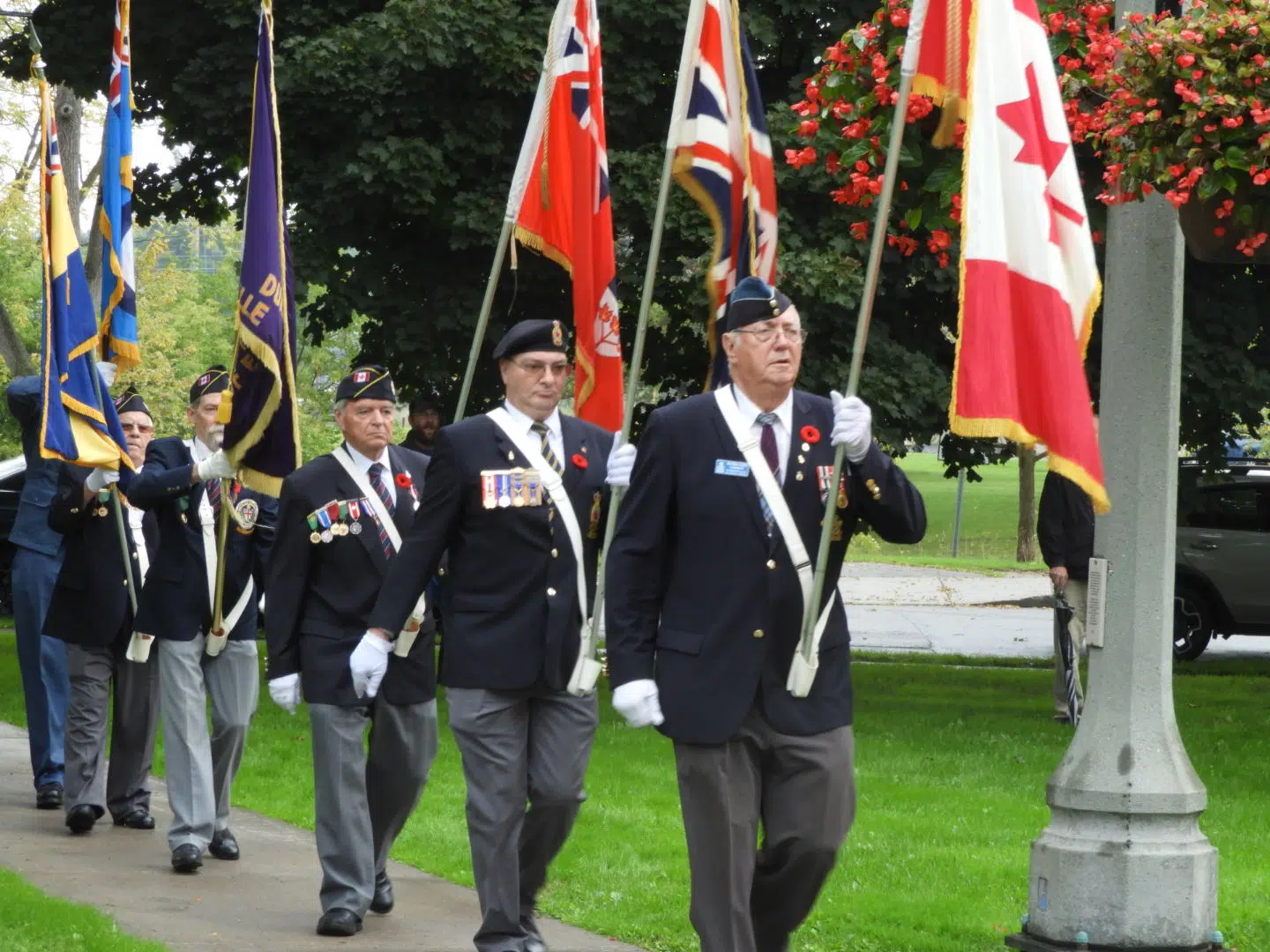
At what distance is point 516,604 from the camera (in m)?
6.78

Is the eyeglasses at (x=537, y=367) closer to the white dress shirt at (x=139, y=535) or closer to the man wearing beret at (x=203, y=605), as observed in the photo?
the man wearing beret at (x=203, y=605)

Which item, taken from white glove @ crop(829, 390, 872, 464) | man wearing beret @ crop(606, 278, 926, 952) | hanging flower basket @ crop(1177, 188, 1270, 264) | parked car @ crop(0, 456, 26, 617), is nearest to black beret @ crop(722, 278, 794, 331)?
man wearing beret @ crop(606, 278, 926, 952)

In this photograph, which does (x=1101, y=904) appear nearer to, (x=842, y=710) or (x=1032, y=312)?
(x=842, y=710)

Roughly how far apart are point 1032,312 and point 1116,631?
1.40 m

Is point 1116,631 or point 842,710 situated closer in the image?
point 842,710

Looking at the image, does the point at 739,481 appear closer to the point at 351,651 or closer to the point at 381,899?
the point at 351,651

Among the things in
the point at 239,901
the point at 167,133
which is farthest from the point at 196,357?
the point at 239,901

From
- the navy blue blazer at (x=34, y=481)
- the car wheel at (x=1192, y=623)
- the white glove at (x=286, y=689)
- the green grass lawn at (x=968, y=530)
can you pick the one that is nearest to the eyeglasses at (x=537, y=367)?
the white glove at (x=286, y=689)

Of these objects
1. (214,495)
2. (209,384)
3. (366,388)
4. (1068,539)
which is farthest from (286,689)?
(1068,539)

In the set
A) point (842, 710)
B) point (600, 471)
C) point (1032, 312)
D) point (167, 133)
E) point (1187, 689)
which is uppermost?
point (167, 133)

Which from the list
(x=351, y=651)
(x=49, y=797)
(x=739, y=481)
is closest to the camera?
(x=739, y=481)

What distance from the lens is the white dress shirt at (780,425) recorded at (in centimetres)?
569

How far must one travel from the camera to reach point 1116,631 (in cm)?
654

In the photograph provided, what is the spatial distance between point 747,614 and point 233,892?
3232 millimetres
